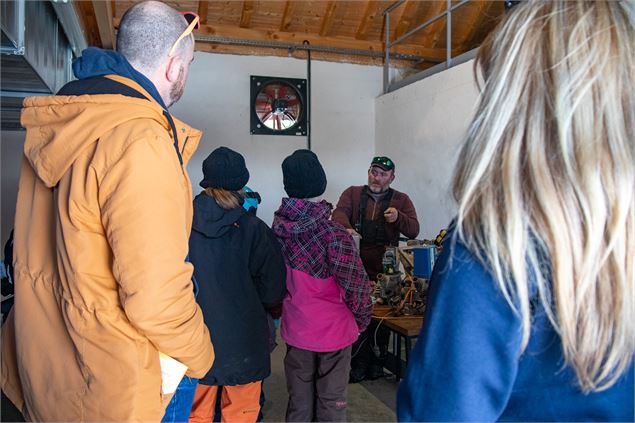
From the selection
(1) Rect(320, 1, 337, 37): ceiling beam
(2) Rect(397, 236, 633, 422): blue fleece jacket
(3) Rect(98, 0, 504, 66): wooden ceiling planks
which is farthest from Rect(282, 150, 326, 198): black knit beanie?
(1) Rect(320, 1, 337, 37): ceiling beam

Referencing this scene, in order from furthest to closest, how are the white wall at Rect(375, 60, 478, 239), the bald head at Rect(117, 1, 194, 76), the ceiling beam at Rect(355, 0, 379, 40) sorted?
1. the ceiling beam at Rect(355, 0, 379, 40)
2. the white wall at Rect(375, 60, 478, 239)
3. the bald head at Rect(117, 1, 194, 76)

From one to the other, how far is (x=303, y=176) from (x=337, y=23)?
4.18 m

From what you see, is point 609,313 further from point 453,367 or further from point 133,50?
point 133,50

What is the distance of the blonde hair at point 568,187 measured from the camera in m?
0.62

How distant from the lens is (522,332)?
632mm

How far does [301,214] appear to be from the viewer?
2.25 meters

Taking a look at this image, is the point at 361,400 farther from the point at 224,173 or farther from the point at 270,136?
the point at 270,136

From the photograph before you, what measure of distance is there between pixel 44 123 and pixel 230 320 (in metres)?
1.20

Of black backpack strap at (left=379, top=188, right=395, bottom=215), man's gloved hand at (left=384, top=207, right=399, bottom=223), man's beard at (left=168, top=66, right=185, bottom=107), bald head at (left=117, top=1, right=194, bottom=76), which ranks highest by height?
bald head at (left=117, top=1, right=194, bottom=76)

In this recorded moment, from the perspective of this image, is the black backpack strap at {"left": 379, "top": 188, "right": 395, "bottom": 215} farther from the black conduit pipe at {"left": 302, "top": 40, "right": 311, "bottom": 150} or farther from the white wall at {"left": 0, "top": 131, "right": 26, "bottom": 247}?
the white wall at {"left": 0, "top": 131, "right": 26, "bottom": 247}

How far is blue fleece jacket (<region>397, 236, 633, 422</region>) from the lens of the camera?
0.63m

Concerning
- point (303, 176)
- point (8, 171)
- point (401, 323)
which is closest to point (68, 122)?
point (303, 176)

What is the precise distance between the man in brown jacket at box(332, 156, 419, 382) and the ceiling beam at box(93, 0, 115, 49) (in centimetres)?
236

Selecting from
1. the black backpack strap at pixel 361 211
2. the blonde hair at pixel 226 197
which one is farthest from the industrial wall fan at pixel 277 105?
the blonde hair at pixel 226 197
